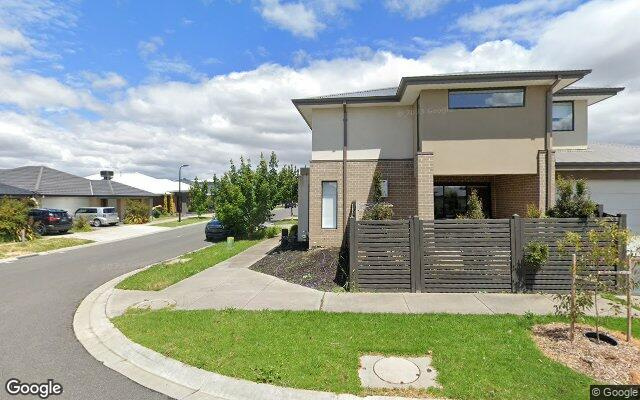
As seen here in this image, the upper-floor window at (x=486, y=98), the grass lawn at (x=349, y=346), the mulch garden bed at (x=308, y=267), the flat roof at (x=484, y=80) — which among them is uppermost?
the flat roof at (x=484, y=80)

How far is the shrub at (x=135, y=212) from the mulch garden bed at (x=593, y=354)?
120 ft

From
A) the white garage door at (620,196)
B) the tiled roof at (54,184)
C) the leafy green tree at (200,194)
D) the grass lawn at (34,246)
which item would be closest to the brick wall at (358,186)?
the white garage door at (620,196)

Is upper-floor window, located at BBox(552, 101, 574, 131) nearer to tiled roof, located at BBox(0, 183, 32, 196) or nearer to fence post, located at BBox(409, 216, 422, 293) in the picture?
fence post, located at BBox(409, 216, 422, 293)

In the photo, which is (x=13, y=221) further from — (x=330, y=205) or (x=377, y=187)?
(x=377, y=187)

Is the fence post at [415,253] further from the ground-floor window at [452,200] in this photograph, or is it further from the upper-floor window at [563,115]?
the upper-floor window at [563,115]

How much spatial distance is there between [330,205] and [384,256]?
183 inches

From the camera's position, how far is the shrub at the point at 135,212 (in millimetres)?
34656

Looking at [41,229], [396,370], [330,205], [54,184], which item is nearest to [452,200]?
[330,205]

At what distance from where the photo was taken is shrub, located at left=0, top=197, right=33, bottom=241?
20047 mm

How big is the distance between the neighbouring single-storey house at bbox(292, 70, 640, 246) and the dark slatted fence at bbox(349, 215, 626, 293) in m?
2.75

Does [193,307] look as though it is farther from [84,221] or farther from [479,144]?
[84,221]

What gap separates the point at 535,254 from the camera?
812 cm

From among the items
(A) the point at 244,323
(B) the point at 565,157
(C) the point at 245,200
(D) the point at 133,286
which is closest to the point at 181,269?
(D) the point at 133,286

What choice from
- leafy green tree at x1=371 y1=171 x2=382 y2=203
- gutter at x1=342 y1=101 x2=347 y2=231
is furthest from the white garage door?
gutter at x1=342 y1=101 x2=347 y2=231
